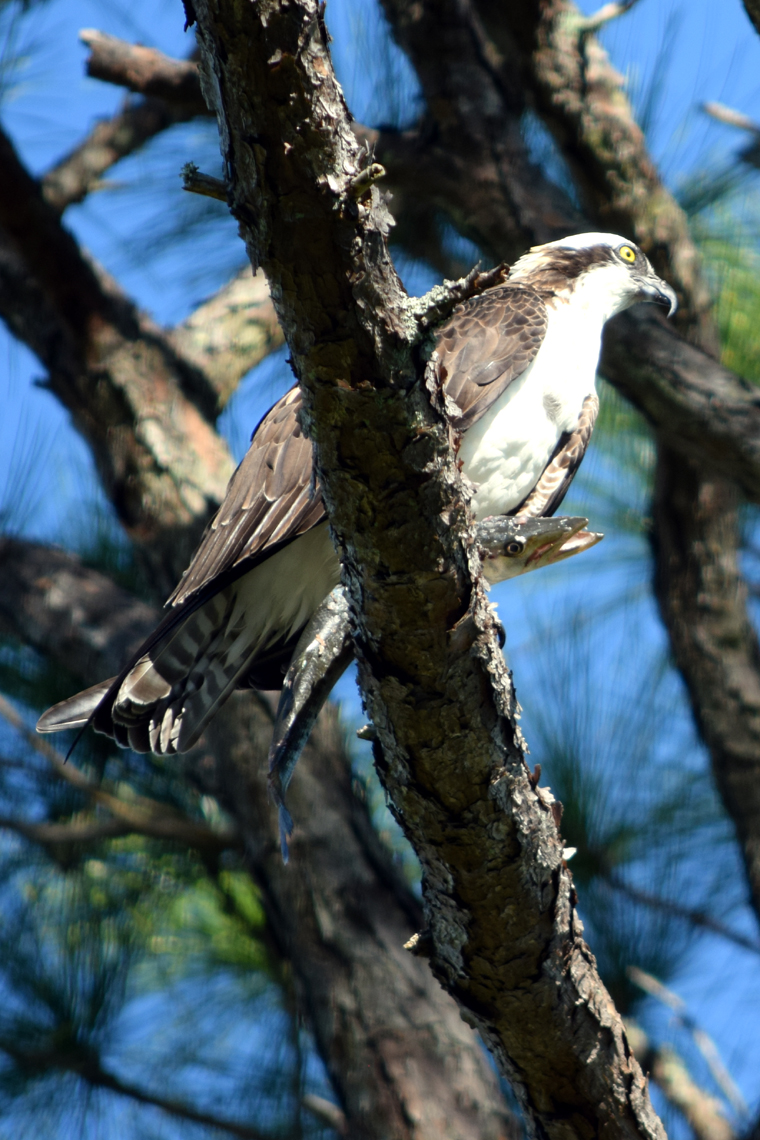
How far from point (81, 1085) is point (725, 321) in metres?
4.45

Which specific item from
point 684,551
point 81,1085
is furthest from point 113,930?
point 684,551

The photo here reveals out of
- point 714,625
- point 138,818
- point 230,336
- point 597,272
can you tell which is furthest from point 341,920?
point 230,336

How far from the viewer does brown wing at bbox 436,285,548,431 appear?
3051 mm

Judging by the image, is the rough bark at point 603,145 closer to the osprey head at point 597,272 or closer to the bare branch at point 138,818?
the osprey head at point 597,272

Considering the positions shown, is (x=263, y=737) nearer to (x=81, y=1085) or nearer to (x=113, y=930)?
(x=113, y=930)

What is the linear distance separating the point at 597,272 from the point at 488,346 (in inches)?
34.0

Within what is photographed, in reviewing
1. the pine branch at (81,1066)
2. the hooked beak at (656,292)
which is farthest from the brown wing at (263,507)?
the pine branch at (81,1066)

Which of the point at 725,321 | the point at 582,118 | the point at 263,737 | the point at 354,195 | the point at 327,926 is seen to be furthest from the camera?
the point at 725,321

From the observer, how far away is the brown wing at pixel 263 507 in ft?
9.33

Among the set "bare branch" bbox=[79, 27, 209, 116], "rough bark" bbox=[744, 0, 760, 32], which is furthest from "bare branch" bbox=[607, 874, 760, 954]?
"bare branch" bbox=[79, 27, 209, 116]

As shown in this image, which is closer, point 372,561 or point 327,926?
point 372,561

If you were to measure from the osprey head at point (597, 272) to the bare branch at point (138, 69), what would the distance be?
1.54 metres

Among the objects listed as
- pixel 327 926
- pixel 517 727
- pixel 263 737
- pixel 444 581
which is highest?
pixel 444 581

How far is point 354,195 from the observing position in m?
1.44
